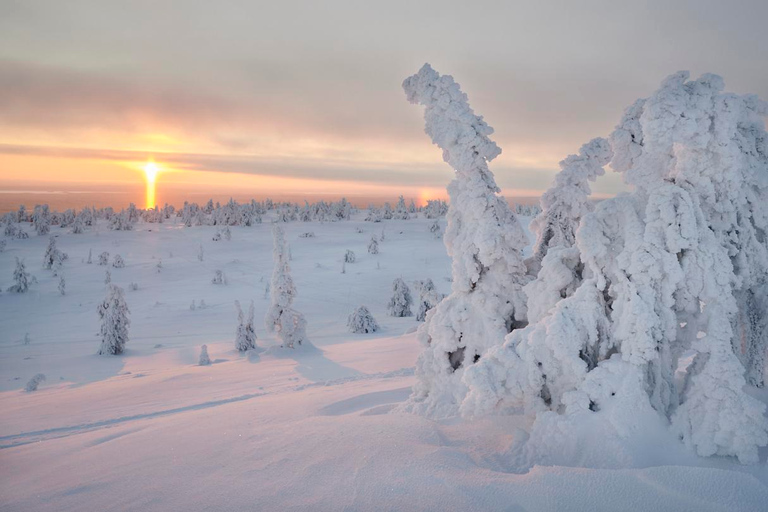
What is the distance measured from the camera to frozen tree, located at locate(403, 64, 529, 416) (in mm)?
7363

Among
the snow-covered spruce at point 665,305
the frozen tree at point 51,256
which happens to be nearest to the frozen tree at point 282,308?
the snow-covered spruce at point 665,305

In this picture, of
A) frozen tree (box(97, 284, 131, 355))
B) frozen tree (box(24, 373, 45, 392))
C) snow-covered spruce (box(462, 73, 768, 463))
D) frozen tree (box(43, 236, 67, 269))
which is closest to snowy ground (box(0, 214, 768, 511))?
frozen tree (box(24, 373, 45, 392))

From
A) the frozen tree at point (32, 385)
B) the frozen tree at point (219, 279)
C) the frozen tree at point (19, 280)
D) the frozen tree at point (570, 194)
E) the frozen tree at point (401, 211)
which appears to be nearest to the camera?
the frozen tree at point (570, 194)

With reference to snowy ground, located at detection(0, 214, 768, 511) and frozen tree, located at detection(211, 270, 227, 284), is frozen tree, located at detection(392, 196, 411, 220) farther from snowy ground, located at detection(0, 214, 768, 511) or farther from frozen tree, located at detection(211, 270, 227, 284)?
snowy ground, located at detection(0, 214, 768, 511)

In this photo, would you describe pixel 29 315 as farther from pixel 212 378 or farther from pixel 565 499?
pixel 565 499

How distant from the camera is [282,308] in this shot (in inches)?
839

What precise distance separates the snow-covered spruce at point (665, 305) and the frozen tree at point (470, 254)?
1665 millimetres

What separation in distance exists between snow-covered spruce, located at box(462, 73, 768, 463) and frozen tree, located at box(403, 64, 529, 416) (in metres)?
1.66

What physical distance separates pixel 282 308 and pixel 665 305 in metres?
18.3

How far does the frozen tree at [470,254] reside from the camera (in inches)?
290

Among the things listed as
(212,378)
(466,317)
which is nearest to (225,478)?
(466,317)

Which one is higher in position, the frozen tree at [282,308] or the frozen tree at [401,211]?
the frozen tree at [401,211]

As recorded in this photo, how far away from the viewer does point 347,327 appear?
91.4 ft

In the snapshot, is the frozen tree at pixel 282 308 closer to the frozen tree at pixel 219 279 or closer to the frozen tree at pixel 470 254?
the frozen tree at pixel 470 254
